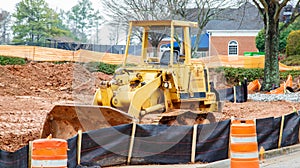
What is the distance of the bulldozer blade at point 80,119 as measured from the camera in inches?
531

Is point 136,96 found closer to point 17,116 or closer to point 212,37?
point 17,116

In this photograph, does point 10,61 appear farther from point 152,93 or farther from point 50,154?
point 50,154

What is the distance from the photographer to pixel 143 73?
15.4 m

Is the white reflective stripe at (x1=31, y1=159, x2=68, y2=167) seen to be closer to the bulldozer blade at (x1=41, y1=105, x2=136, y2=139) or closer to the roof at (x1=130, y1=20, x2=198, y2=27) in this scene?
the bulldozer blade at (x1=41, y1=105, x2=136, y2=139)

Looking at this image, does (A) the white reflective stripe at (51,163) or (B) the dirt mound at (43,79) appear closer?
(A) the white reflective stripe at (51,163)

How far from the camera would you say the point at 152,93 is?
15039 millimetres

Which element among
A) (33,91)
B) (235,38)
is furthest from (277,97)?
(235,38)

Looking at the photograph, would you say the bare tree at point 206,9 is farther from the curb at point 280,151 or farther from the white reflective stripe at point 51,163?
the white reflective stripe at point 51,163

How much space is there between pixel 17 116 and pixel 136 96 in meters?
9.45

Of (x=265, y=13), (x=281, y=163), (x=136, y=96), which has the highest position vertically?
(x=265, y=13)

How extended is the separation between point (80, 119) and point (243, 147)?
189 inches

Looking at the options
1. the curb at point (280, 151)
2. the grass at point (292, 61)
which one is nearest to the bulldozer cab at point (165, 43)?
the curb at point (280, 151)

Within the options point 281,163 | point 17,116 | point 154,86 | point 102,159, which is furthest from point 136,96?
point 17,116

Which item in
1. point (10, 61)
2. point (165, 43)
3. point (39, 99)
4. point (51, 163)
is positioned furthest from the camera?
point (10, 61)
